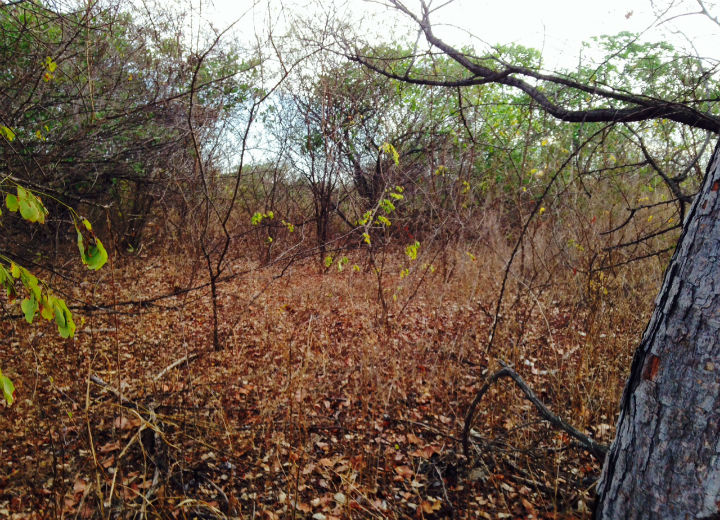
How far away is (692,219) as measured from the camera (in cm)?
97

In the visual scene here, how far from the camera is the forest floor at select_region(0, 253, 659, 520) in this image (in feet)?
6.78

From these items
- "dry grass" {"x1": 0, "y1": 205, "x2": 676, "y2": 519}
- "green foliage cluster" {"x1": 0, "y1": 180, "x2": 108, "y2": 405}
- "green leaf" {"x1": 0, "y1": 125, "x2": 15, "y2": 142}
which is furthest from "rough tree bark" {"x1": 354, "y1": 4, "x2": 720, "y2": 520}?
"green leaf" {"x1": 0, "y1": 125, "x2": 15, "y2": 142}

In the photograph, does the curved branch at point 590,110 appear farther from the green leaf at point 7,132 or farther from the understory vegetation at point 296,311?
the green leaf at point 7,132

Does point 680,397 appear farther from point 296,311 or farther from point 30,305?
point 296,311

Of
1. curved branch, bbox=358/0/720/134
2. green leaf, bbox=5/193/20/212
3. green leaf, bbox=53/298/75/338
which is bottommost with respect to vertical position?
green leaf, bbox=53/298/75/338

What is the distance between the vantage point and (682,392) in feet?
3.05

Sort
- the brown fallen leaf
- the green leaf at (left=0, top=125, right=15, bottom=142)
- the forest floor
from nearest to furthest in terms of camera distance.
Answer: the green leaf at (left=0, top=125, right=15, bottom=142) → the forest floor → the brown fallen leaf

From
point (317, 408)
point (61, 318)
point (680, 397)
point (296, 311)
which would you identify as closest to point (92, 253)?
point (61, 318)

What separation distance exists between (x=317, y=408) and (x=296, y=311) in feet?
6.08

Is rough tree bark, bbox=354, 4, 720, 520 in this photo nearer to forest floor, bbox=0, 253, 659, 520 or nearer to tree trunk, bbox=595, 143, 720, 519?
tree trunk, bbox=595, 143, 720, 519

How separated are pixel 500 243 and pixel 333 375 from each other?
3.43m

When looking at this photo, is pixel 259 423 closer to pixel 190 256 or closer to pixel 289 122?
pixel 190 256

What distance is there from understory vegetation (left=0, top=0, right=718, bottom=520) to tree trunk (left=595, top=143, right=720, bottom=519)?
885mm

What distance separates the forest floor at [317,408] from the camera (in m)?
2.07
